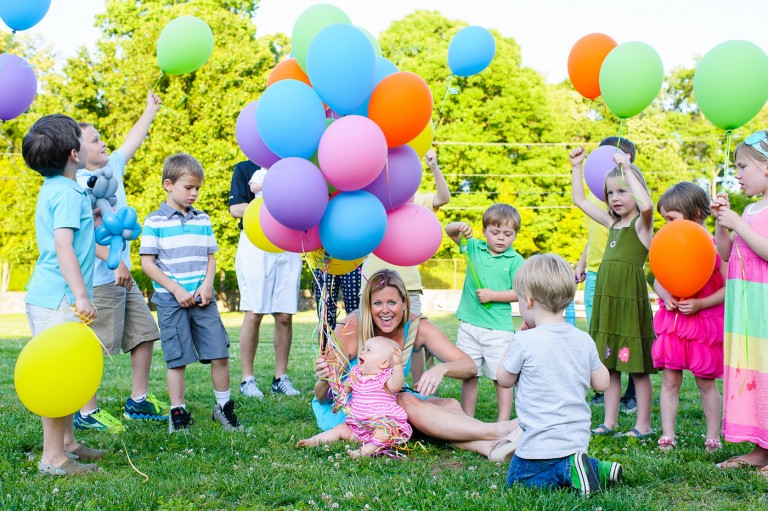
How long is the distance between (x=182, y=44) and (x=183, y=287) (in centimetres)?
169

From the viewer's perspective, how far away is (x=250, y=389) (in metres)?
6.14

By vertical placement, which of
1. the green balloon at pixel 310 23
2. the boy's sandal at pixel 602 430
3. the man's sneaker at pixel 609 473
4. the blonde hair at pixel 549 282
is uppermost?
the green balloon at pixel 310 23

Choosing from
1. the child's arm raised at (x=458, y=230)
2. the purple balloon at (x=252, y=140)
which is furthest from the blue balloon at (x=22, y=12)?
the child's arm raised at (x=458, y=230)

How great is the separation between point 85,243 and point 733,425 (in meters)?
3.63

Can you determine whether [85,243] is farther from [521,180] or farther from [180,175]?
[521,180]

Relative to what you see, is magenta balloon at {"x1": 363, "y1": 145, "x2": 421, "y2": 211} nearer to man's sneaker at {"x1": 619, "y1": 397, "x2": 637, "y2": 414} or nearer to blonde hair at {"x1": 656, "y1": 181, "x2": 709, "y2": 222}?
blonde hair at {"x1": 656, "y1": 181, "x2": 709, "y2": 222}

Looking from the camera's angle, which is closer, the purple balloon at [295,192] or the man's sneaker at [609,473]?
the man's sneaker at [609,473]

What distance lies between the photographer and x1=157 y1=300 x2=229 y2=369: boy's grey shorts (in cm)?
479

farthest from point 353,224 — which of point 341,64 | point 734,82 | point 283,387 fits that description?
point 283,387

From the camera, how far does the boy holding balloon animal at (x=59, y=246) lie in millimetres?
3691

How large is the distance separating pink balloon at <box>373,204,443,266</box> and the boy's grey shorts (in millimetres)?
1527

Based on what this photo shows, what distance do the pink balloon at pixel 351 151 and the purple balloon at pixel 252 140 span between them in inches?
26.1

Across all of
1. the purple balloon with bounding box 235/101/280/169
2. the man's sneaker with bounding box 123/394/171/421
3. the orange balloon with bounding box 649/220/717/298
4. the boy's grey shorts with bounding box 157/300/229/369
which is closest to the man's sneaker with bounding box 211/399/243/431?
the boy's grey shorts with bounding box 157/300/229/369

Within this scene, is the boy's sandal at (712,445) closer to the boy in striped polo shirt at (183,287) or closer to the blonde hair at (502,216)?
the blonde hair at (502,216)
